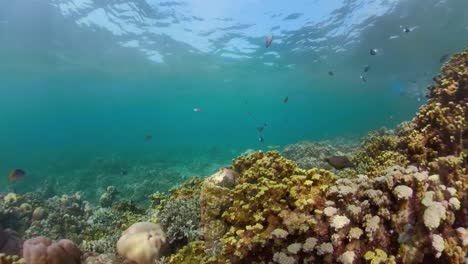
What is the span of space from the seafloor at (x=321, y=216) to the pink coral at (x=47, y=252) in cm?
2

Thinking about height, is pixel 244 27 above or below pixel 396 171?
above

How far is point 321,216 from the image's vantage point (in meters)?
3.81

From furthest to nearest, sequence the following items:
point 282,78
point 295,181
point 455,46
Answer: point 282,78
point 455,46
point 295,181

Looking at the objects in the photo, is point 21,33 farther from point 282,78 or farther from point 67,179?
point 282,78

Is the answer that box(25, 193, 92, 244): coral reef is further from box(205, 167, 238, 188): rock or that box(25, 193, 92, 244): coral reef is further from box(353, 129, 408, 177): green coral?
box(353, 129, 408, 177): green coral

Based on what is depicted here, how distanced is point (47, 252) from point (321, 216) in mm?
4449

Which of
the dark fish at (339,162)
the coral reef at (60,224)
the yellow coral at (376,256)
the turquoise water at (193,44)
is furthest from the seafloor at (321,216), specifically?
the turquoise water at (193,44)

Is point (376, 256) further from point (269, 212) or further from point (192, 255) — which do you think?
point (192, 255)

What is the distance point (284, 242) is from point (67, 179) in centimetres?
2605

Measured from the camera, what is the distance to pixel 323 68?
4722 cm

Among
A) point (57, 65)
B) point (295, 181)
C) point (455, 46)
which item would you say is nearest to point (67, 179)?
point (295, 181)

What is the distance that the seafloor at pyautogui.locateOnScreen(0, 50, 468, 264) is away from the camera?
3316 mm

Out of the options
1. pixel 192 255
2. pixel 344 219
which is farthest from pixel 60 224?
pixel 344 219

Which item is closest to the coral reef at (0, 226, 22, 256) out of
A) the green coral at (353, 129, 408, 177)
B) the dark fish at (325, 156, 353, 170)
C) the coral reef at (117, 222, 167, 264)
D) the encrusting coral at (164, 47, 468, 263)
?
the coral reef at (117, 222, 167, 264)
